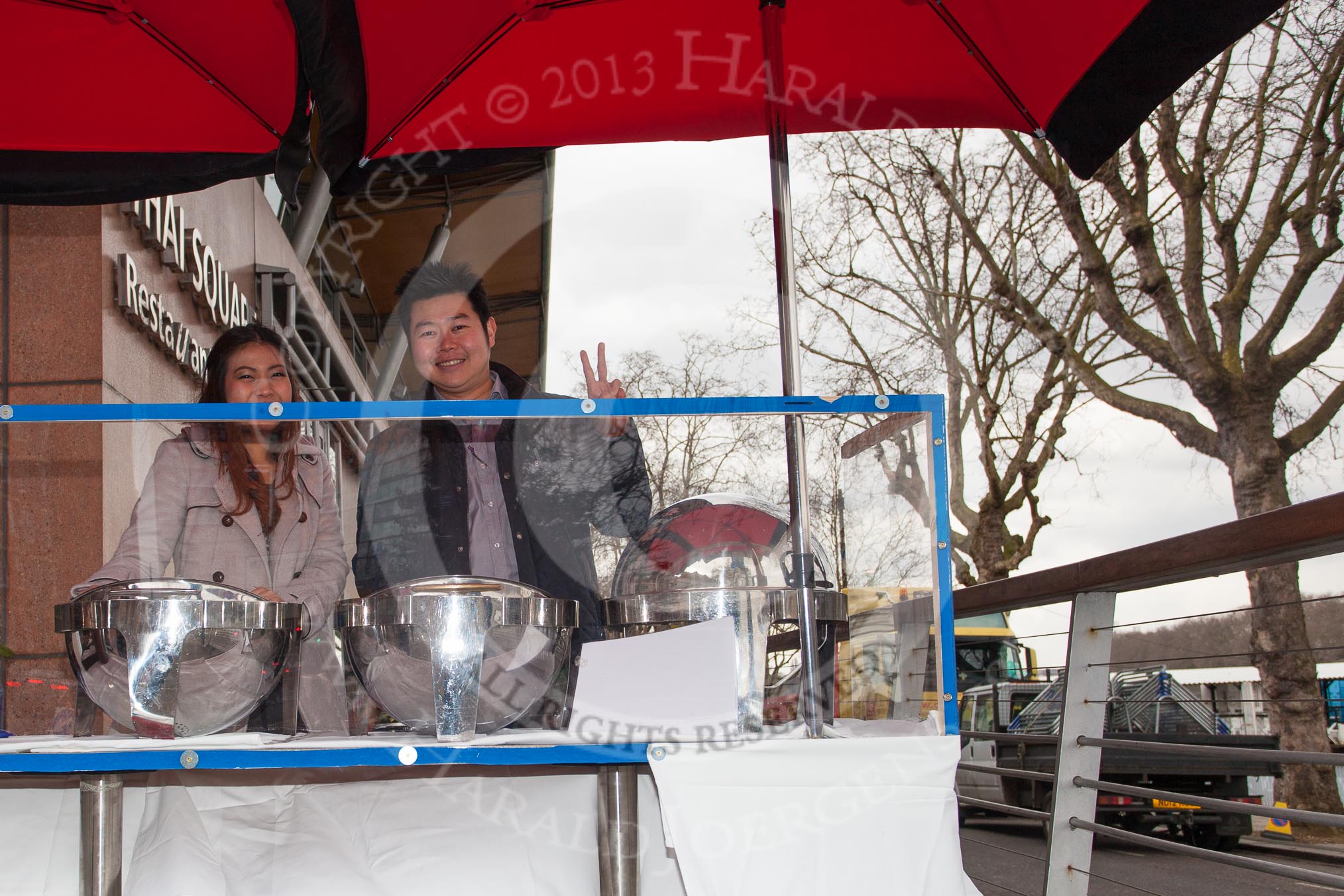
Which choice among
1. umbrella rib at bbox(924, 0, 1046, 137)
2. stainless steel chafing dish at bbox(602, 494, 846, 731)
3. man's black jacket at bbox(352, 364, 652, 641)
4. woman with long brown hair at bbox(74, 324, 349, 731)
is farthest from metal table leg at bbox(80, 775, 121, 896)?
umbrella rib at bbox(924, 0, 1046, 137)

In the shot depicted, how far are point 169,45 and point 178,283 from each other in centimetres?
303

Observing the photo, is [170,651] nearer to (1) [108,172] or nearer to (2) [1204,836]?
(1) [108,172]

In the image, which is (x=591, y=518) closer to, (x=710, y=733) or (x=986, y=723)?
(x=710, y=733)

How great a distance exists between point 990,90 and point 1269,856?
28.4 ft

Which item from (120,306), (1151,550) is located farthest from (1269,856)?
(120,306)

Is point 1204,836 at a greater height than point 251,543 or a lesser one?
lesser

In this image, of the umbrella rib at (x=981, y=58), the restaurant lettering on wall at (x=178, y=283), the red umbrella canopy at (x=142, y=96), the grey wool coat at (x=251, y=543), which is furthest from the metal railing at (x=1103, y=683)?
the restaurant lettering on wall at (x=178, y=283)

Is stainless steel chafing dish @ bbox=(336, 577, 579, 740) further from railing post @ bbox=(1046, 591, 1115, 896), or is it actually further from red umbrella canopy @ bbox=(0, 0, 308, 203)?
railing post @ bbox=(1046, 591, 1115, 896)

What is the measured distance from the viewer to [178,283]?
16.5 ft

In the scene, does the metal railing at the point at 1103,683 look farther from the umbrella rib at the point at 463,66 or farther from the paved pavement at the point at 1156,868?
the paved pavement at the point at 1156,868

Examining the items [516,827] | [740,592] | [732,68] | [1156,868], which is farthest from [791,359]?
[1156,868]

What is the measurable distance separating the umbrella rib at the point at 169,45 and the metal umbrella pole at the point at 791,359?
1084mm

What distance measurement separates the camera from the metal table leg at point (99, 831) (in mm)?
1500

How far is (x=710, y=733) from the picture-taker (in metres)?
1.50
